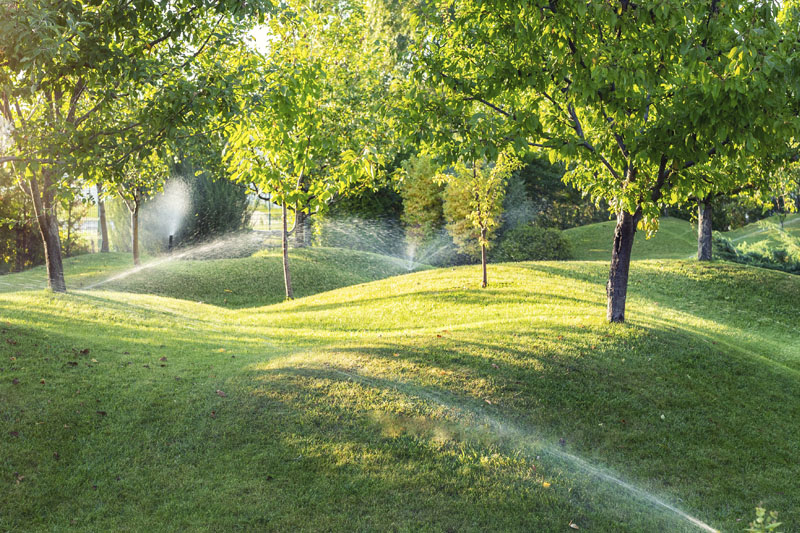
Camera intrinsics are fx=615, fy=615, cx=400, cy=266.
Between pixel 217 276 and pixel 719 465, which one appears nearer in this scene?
pixel 719 465

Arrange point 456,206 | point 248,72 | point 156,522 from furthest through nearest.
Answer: point 456,206 → point 248,72 → point 156,522

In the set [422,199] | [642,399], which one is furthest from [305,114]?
[422,199]

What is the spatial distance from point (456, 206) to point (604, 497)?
71.0 feet

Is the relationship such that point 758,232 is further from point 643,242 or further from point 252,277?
point 252,277

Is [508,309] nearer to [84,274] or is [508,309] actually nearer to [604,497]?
[604,497]

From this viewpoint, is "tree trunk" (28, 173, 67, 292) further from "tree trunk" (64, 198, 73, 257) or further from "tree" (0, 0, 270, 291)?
"tree trunk" (64, 198, 73, 257)

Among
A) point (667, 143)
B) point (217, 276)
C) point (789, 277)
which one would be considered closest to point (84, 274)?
point (217, 276)

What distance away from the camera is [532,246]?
89.2 feet

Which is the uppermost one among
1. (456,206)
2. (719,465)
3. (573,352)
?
(456,206)

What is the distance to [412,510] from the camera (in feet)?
18.7

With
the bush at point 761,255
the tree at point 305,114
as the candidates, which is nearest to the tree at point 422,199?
the tree at point 305,114

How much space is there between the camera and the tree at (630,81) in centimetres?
690

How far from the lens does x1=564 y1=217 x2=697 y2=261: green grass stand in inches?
1164

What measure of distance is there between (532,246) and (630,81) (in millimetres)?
20201
